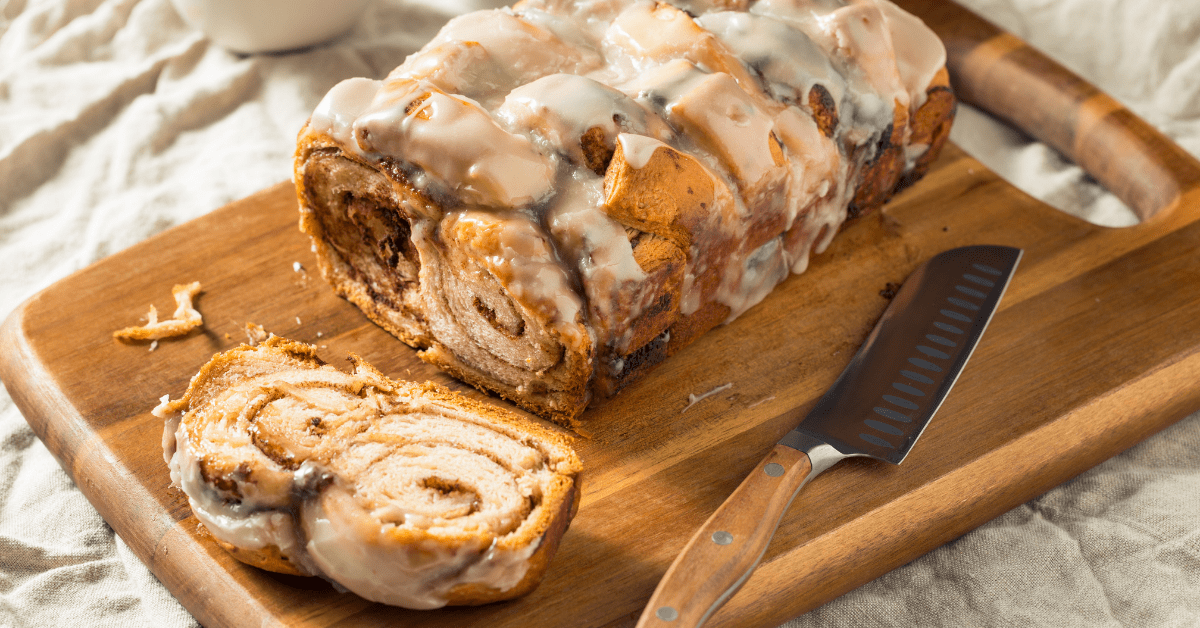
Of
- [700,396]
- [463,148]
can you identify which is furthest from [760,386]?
[463,148]

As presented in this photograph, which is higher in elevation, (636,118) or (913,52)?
(636,118)

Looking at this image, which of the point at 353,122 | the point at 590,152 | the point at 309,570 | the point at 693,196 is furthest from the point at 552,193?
the point at 309,570

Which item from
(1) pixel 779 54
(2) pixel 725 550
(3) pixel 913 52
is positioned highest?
(1) pixel 779 54

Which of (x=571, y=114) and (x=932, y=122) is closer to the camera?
(x=571, y=114)

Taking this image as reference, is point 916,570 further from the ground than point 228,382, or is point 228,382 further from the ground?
point 228,382

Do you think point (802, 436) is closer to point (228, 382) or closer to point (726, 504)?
point (726, 504)

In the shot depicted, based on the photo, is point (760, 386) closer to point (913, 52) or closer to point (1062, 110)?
point (913, 52)

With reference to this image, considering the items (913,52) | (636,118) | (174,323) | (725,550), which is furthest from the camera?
(913,52)

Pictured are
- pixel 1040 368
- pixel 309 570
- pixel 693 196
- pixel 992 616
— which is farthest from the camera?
pixel 1040 368
